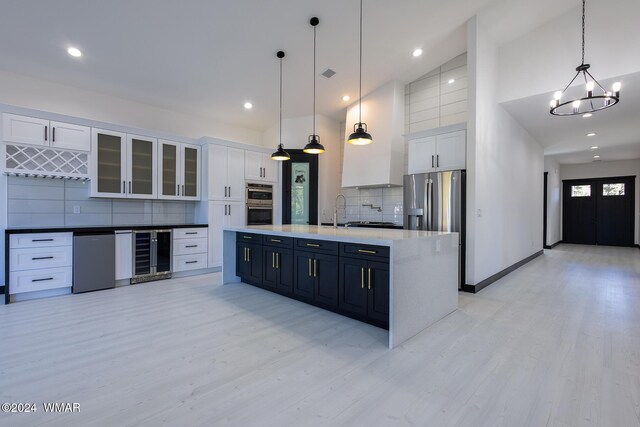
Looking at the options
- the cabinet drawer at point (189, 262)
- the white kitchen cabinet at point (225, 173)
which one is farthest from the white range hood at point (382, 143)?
the cabinet drawer at point (189, 262)

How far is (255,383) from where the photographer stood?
6.32 feet

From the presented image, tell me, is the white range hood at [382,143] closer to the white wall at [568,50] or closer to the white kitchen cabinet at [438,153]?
the white kitchen cabinet at [438,153]

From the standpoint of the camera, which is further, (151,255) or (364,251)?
(151,255)

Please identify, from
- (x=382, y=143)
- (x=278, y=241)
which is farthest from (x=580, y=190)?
(x=278, y=241)

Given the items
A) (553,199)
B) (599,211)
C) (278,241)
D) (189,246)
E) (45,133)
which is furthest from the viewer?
(599,211)

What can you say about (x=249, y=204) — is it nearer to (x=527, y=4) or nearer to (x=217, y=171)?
(x=217, y=171)

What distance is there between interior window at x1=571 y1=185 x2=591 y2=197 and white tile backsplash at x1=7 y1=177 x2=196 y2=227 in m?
13.1

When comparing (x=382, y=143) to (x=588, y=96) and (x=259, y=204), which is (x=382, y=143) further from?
(x=588, y=96)

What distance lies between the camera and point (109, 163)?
455cm

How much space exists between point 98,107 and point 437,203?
555 cm

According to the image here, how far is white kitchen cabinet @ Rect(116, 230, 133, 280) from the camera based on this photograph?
172 inches

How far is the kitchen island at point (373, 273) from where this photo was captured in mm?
2520

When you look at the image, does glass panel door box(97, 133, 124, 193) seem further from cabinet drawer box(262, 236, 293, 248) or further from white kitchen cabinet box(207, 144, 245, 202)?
cabinet drawer box(262, 236, 293, 248)

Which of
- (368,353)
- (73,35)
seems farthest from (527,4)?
(73,35)
